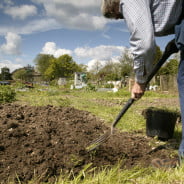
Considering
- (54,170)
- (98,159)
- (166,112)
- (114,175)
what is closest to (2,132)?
(54,170)

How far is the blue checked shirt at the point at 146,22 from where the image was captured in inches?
62.2

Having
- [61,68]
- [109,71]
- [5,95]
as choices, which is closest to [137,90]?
[5,95]

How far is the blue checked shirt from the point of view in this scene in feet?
5.18

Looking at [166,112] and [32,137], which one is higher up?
[166,112]

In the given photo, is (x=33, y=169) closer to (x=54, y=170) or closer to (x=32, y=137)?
(x=54, y=170)

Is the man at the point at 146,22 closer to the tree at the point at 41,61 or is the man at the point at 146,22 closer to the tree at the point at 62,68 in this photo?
the tree at the point at 62,68

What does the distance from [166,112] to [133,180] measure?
4.91ft

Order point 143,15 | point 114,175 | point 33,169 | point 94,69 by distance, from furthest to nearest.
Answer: point 94,69, point 33,169, point 114,175, point 143,15

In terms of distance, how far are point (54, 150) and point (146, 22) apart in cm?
156

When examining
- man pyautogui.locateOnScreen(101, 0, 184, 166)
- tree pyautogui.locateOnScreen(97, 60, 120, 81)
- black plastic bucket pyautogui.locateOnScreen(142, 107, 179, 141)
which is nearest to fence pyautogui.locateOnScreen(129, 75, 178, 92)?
tree pyautogui.locateOnScreen(97, 60, 120, 81)

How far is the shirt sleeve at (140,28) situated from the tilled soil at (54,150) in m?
1.09

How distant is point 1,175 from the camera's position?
1753mm

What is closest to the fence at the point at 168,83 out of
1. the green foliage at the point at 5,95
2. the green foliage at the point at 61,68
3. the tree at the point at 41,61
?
the green foliage at the point at 5,95

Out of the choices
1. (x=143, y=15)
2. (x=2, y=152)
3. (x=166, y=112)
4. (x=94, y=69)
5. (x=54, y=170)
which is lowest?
(x=54, y=170)
